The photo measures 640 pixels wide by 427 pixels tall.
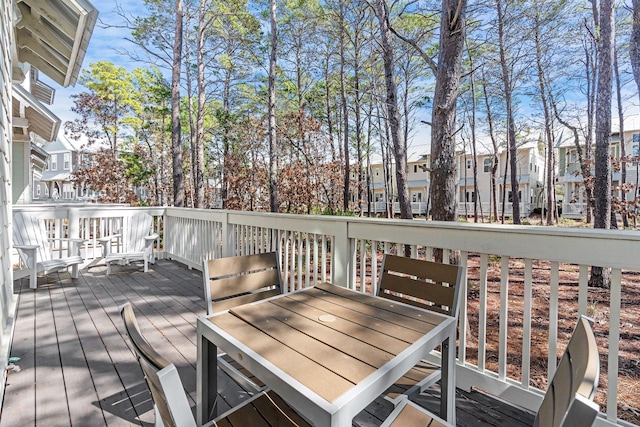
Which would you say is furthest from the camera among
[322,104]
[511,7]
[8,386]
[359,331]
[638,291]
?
[322,104]

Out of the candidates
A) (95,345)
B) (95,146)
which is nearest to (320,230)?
(95,345)

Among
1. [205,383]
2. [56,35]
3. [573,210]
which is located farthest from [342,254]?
[573,210]

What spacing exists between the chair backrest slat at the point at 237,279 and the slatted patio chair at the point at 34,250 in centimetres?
404

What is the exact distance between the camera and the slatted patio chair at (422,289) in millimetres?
1541

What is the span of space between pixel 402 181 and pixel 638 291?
4.25m

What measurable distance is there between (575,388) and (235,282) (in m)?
1.65

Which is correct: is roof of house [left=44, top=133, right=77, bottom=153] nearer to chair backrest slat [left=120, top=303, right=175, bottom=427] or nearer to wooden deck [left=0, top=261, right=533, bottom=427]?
wooden deck [left=0, top=261, right=533, bottom=427]

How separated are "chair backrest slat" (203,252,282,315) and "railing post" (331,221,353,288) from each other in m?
0.81

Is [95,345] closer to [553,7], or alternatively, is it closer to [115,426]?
[115,426]

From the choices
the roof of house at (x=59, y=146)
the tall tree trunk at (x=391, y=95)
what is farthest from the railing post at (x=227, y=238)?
the roof of house at (x=59, y=146)

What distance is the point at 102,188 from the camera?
15.7 meters

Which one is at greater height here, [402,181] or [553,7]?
[553,7]

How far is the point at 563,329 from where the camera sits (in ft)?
12.2

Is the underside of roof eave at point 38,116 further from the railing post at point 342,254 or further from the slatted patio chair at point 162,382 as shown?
the slatted patio chair at point 162,382
